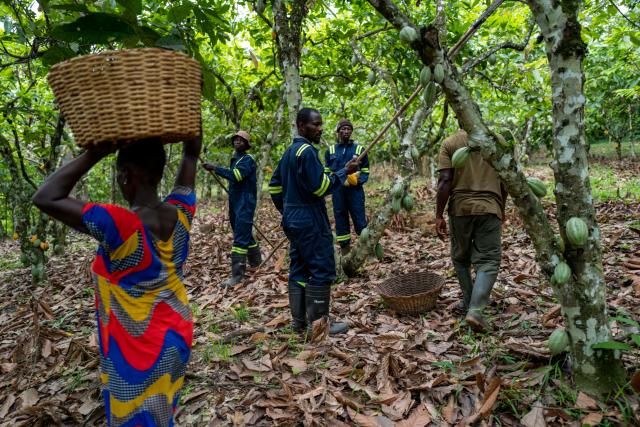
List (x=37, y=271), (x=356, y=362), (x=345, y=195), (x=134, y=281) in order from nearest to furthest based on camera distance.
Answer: (x=134, y=281) → (x=356, y=362) → (x=345, y=195) → (x=37, y=271)

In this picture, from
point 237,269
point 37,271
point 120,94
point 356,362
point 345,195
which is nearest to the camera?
point 120,94

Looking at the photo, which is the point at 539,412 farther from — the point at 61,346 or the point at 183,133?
the point at 61,346

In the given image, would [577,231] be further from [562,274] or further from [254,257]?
[254,257]

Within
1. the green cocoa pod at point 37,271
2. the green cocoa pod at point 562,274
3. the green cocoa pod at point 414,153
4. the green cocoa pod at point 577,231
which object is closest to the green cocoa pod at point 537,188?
the green cocoa pod at point 577,231

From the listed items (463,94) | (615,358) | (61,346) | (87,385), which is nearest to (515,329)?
(615,358)

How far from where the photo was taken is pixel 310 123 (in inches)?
128

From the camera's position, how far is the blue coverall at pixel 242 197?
16.5ft

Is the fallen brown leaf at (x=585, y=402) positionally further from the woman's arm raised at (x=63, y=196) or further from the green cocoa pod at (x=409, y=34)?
the woman's arm raised at (x=63, y=196)

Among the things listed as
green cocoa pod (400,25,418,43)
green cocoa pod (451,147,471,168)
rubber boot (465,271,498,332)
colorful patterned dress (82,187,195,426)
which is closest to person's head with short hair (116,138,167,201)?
colorful patterned dress (82,187,195,426)

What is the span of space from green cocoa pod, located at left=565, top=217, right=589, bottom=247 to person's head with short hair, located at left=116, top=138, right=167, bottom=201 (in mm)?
1806

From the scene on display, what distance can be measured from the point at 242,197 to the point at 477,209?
2800mm

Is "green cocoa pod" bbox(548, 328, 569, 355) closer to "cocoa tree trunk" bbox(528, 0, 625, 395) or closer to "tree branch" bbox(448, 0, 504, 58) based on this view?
"cocoa tree trunk" bbox(528, 0, 625, 395)

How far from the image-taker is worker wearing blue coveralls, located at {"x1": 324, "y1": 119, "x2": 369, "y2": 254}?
5402 mm

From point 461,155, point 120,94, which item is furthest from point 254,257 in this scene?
point 120,94
